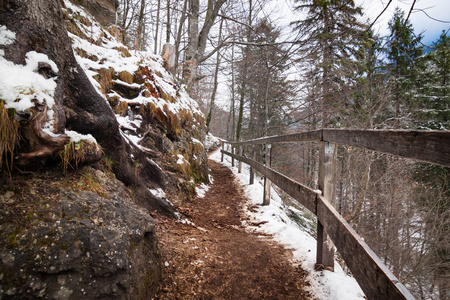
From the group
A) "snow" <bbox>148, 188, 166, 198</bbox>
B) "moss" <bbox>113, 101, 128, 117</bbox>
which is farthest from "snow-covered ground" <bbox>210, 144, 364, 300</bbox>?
"moss" <bbox>113, 101, 128, 117</bbox>

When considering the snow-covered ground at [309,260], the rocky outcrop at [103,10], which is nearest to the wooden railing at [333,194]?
the snow-covered ground at [309,260]

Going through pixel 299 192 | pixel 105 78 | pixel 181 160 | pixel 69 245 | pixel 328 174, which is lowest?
pixel 69 245

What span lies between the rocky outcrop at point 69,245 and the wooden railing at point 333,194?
1.64 meters

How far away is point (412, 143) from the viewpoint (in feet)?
3.15

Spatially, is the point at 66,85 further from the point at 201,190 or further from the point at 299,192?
the point at 201,190

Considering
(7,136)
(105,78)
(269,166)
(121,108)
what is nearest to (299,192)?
(269,166)

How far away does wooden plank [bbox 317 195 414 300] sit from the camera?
99cm

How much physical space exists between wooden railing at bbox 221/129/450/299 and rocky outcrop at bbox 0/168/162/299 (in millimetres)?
1643

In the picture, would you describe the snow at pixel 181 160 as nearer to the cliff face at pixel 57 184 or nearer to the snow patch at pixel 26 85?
the cliff face at pixel 57 184

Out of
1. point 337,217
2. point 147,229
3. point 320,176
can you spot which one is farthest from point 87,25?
point 337,217

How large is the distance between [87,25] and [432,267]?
47.0ft

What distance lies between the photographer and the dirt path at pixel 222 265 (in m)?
1.96

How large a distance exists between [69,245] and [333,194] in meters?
2.32

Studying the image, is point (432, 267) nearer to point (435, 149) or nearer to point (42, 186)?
point (435, 149)
